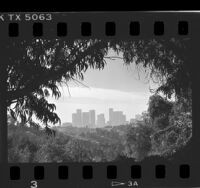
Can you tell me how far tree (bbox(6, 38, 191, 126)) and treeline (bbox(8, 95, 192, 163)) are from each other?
260mm

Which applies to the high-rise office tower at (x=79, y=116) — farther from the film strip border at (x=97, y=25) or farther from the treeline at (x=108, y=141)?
the film strip border at (x=97, y=25)

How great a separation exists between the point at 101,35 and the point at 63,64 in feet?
2.65

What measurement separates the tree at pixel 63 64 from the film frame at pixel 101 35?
0.58 feet

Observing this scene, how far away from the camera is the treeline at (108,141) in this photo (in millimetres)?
7695

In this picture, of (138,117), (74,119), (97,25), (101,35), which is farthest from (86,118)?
(97,25)

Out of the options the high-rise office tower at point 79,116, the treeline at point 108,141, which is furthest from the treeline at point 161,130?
the high-rise office tower at point 79,116

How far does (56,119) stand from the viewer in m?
7.90

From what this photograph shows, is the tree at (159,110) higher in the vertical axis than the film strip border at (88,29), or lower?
lower

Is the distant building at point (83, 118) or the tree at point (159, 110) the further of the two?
the tree at point (159, 110)

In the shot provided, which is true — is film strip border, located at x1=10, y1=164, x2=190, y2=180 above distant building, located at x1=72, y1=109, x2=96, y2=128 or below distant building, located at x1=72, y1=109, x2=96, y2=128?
below

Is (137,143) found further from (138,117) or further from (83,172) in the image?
(83,172)

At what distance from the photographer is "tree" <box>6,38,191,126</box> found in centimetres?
788

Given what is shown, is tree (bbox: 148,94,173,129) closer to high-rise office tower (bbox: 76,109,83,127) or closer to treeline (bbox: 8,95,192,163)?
treeline (bbox: 8,95,192,163)

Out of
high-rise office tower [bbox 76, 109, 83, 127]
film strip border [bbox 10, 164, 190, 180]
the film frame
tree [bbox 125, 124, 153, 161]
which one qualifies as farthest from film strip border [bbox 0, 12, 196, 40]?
film strip border [bbox 10, 164, 190, 180]
